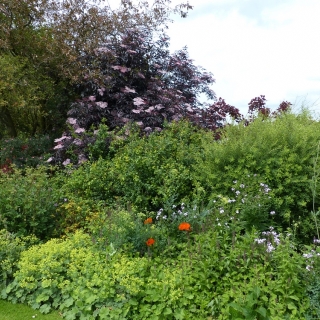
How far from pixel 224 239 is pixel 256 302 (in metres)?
0.78

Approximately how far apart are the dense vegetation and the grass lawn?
0.24 feet

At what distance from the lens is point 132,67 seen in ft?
28.1

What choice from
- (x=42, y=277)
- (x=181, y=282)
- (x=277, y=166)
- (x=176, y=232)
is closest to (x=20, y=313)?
(x=42, y=277)

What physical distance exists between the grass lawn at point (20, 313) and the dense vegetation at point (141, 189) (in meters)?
0.07

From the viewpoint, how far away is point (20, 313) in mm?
3926

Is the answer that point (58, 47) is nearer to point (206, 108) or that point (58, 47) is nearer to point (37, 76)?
point (37, 76)

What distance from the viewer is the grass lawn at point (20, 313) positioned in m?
3.79

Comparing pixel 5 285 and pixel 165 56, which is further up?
pixel 165 56

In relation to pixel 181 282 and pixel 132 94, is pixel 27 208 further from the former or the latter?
pixel 132 94

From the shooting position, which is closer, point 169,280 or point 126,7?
point 169,280

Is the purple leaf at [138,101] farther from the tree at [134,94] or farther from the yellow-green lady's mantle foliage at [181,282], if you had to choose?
the yellow-green lady's mantle foliage at [181,282]

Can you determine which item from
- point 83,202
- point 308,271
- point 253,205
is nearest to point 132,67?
point 83,202

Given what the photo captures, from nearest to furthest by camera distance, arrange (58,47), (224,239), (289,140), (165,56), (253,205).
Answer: (224,239), (253,205), (289,140), (58,47), (165,56)

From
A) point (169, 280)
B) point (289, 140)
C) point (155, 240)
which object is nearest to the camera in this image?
point (169, 280)
